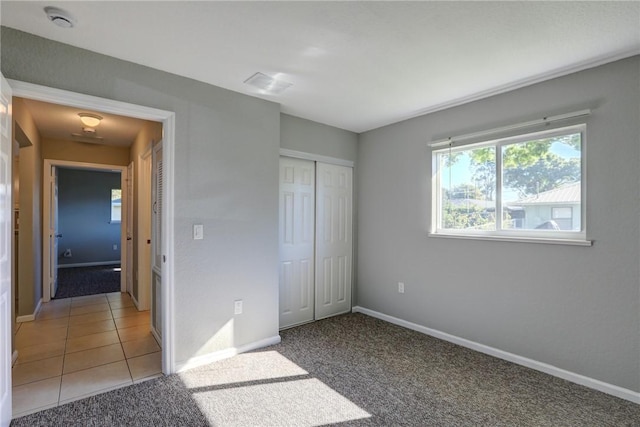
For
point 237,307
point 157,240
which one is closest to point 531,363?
point 237,307

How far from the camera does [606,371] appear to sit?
90.4 inches

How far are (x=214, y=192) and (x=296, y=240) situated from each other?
1.24m

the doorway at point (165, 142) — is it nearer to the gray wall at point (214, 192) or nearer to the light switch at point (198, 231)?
the gray wall at point (214, 192)

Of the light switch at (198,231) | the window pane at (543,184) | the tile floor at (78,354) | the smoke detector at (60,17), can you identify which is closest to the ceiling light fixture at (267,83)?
the smoke detector at (60,17)

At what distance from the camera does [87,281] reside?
6.02m

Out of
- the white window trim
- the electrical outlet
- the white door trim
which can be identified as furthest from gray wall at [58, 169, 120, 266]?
the white window trim

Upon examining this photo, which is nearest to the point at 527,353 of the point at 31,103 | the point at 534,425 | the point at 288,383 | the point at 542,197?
the point at 534,425

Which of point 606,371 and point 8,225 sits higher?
point 8,225

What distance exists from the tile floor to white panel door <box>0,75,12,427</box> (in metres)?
0.34

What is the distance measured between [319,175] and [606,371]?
3117mm

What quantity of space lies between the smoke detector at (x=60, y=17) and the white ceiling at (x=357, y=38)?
1.6 inches

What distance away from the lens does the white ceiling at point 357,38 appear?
175cm

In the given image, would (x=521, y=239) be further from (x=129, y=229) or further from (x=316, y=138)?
(x=129, y=229)

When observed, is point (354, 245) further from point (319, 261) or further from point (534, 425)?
point (534, 425)
